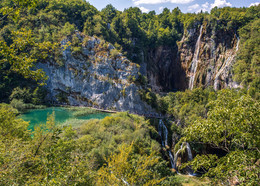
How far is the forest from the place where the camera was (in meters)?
4.92

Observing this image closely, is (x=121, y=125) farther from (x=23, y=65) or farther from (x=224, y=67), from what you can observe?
(x=224, y=67)

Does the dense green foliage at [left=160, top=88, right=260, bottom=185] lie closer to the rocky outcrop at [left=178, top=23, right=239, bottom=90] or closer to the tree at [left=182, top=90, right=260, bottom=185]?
the tree at [left=182, top=90, right=260, bottom=185]

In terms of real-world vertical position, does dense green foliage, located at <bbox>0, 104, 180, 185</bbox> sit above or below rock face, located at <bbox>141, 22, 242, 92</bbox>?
below

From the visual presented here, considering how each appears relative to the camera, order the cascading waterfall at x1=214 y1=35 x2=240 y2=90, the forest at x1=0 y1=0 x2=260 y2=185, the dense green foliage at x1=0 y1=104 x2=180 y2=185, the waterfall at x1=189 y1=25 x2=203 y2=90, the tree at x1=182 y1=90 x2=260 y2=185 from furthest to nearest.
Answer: the waterfall at x1=189 y1=25 x2=203 y2=90
the cascading waterfall at x1=214 y1=35 x2=240 y2=90
the forest at x1=0 y1=0 x2=260 y2=185
the dense green foliage at x1=0 y1=104 x2=180 y2=185
the tree at x1=182 y1=90 x2=260 y2=185

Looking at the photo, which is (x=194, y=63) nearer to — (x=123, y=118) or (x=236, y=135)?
(x=123, y=118)

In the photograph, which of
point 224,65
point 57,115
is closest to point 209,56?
point 224,65

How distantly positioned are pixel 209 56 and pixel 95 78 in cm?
2908

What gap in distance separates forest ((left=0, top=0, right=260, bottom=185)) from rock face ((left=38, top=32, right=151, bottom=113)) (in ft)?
4.21

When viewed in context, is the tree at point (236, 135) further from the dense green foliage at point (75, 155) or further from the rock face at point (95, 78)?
the rock face at point (95, 78)

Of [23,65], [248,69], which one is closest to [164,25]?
[248,69]

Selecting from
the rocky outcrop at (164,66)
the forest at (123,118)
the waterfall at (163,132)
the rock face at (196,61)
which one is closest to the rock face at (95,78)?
the forest at (123,118)

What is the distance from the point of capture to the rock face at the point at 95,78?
3073 centimetres

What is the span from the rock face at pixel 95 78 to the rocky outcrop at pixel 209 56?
63.2 feet

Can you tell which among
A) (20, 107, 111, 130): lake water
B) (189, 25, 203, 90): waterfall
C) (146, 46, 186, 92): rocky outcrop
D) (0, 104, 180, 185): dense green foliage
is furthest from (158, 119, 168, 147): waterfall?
(146, 46, 186, 92): rocky outcrop
